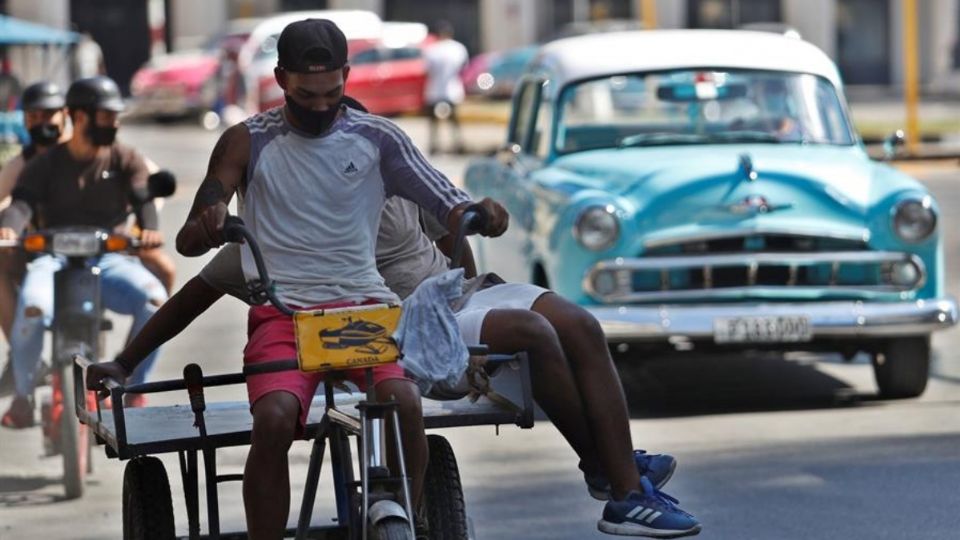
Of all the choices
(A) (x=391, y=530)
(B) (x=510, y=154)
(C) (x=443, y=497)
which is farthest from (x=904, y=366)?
(A) (x=391, y=530)

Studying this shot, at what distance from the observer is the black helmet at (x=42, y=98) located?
10281 mm

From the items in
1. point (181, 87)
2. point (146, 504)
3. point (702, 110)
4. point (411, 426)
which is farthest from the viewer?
point (181, 87)

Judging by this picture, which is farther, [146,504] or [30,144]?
[30,144]

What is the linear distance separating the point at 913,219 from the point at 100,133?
12.7 feet

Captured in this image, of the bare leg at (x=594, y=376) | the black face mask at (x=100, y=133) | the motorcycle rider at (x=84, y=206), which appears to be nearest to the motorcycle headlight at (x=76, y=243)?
the motorcycle rider at (x=84, y=206)

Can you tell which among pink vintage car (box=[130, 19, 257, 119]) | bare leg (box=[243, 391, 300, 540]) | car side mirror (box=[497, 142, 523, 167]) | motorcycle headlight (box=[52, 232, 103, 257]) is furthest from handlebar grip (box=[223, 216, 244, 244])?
pink vintage car (box=[130, 19, 257, 119])

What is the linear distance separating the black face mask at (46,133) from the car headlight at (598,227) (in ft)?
8.17

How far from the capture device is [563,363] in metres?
5.85

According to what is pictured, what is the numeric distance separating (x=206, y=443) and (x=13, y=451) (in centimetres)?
452

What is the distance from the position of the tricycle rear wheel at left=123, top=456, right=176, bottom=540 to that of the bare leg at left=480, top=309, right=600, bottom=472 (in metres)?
1.06

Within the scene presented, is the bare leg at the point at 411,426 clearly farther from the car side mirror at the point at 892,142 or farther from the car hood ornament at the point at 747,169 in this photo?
the car side mirror at the point at 892,142

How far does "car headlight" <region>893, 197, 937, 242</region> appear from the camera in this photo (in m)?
10.6

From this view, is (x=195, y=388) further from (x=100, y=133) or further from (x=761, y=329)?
(x=761, y=329)

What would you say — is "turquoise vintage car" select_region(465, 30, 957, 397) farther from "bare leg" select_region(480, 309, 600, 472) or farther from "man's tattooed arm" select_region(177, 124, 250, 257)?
"man's tattooed arm" select_region(177, 124, 250, 257)
